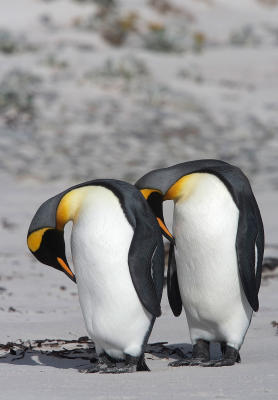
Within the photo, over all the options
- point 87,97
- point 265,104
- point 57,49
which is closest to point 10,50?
point 57,49

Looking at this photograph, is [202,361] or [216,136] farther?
[216,136]

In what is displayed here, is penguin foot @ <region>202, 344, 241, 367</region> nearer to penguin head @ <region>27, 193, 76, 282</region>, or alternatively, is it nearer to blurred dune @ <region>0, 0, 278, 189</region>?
penguin head @ <region>27, 193, 76, 282</region>

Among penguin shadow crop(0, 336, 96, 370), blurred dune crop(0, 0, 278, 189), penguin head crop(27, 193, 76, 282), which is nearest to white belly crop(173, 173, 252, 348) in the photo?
penguin head crop(27, 193, 76, 282)

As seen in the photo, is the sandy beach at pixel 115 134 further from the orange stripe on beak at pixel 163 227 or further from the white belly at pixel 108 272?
the orange stripe on beak at pixel 163 227

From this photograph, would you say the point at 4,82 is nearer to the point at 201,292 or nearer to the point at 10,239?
the point at 10,239

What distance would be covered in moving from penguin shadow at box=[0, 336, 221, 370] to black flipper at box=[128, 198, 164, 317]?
24.1 inches

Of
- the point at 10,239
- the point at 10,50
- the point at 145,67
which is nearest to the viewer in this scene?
the point at 10,239

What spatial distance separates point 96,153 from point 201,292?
972cm

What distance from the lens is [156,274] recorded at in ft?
15.9

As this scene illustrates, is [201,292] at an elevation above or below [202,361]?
above

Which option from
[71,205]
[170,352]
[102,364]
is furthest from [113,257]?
[170,352]

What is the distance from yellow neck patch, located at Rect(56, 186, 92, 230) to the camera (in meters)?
4.78

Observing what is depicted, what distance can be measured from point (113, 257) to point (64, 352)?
2.88 ft

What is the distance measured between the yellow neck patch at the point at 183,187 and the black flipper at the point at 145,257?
0.70ft
